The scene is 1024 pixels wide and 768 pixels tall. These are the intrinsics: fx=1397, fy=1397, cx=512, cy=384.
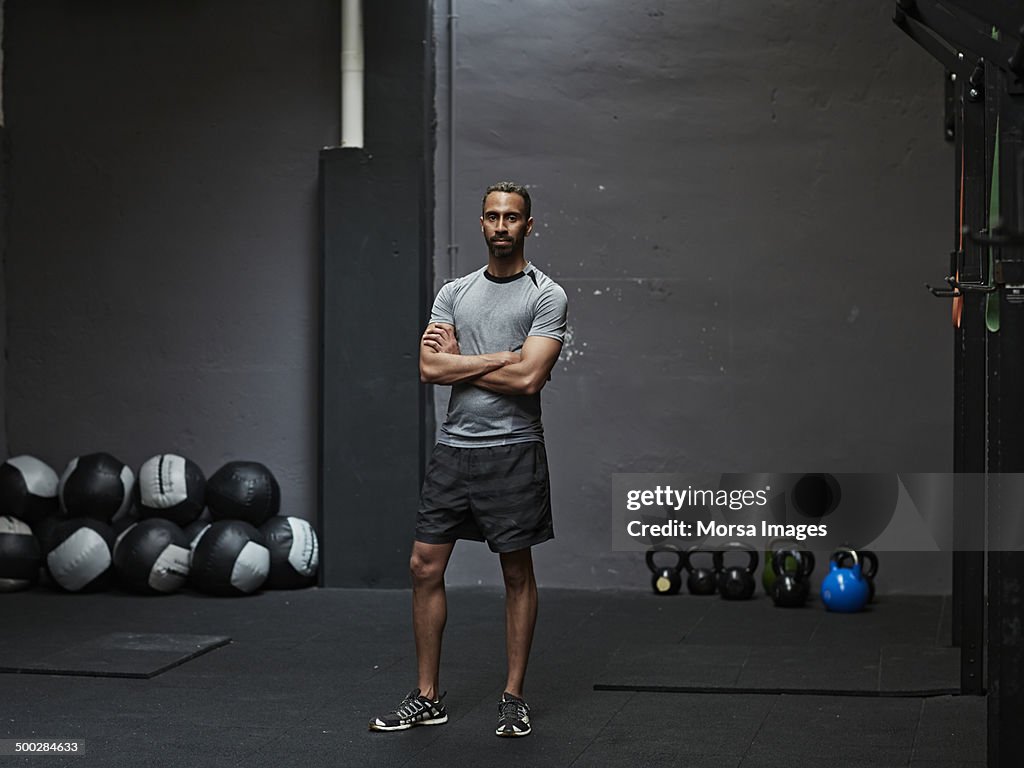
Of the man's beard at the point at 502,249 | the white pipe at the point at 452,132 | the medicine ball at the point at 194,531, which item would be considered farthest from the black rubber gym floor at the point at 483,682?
the white pipe at the point at 452,132

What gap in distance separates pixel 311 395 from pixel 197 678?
214cm

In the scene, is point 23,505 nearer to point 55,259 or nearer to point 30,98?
point 55,259

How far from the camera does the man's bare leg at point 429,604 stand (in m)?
3.43

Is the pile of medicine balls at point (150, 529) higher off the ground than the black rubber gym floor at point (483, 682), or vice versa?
the pile of medicine balls at point (150, 529)

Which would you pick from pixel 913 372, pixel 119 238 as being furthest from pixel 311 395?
Result: pixel 913 372

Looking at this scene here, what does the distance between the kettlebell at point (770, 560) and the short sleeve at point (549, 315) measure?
92.7 inches

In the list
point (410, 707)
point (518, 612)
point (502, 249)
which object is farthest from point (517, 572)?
point (502, 249)

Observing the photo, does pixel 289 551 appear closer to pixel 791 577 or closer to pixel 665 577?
pixel 665 577

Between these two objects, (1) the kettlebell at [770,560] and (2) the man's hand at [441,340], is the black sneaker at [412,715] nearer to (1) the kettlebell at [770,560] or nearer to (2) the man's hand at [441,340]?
(2) the man's hand at [441,340]

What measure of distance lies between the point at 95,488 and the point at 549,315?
2.95 m

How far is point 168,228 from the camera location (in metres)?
6.11

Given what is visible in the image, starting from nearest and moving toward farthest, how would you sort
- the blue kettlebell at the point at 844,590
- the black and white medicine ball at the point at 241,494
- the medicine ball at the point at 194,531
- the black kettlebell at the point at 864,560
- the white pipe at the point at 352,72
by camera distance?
1. the blue kettlebell at the point at 844,590
2. the black kettlebell at the point at 864,560
3. the medicine ball at the point at 194,531
4. the black and white medicine ball at the point at 241,494
5. the white pipe at the point at 352,72

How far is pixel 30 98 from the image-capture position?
20.4ft

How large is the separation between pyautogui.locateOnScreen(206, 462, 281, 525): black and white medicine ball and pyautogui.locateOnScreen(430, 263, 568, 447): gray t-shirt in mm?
2366
